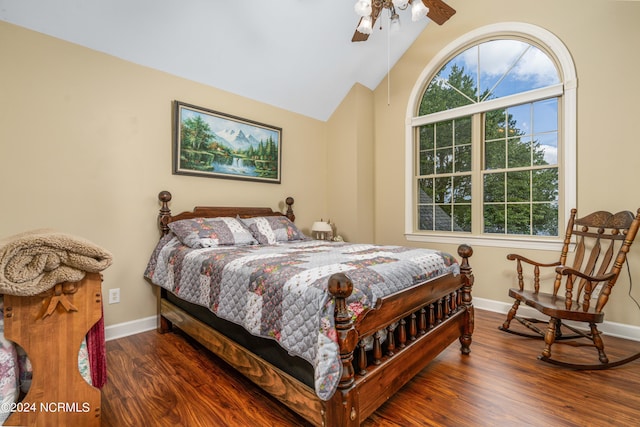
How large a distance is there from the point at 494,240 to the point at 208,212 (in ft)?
9.68

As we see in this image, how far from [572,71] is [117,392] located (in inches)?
167

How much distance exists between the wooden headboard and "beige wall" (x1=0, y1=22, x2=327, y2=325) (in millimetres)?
77

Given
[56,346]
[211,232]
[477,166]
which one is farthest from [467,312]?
[56,346]

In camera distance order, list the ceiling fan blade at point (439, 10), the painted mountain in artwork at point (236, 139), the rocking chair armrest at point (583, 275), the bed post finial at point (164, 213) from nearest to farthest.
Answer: the rocking chair armrest at point (583, 275), the ceiling fan blade at point (439, 10), the bed post finial at point (164, 213), the painted mountain in artwork at point (236, 139)

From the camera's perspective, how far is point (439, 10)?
2.44m

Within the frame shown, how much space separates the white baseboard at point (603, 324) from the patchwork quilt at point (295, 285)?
4.53ft

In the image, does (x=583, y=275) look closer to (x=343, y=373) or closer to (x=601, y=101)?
(x=601, y=101)

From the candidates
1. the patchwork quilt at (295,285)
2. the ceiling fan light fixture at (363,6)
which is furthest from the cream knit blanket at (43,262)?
the ceiling fan light fixture at (363,6)

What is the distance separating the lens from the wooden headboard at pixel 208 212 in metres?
2.68

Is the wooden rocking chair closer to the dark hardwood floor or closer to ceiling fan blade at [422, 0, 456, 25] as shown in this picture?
the dark hardwood floor

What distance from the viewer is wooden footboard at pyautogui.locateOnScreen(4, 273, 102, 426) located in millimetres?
1045

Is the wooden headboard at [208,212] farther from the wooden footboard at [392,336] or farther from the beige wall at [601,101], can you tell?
the beige wall at [601,101]

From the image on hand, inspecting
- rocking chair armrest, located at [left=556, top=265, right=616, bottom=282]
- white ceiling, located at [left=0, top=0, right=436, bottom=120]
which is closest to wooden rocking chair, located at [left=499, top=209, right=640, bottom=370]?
rocking chair armrest, located at [left=556, top=265, right=616, bottom=282]

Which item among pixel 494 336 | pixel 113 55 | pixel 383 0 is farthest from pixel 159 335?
pixel 383 0
